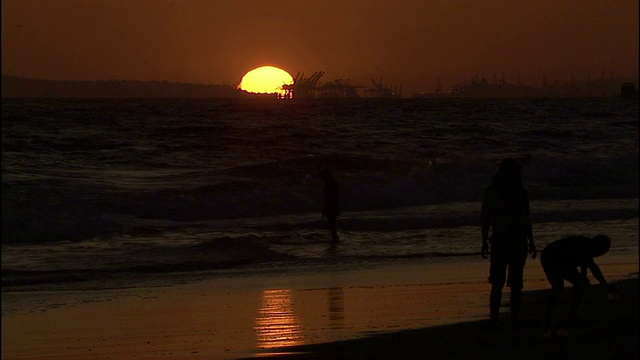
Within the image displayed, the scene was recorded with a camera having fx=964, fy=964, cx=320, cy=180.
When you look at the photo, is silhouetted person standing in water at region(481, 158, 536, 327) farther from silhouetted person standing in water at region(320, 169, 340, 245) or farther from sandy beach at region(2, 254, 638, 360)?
silhouetted person standing in water at region(320, 169, 340, 245)

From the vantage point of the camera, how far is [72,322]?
9844 millimetres

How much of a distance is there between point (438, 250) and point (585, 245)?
7794mm

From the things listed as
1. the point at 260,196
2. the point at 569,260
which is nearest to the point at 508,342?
the point at 569,260

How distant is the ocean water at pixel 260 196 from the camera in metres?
15.4

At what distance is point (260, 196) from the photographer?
1005 inches

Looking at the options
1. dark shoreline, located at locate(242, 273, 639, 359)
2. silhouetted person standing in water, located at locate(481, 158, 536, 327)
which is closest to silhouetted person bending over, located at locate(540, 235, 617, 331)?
dark shoreline, located at locate(242, 273, 639, 359)

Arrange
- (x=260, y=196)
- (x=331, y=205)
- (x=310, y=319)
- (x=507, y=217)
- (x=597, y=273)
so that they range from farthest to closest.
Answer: (x=260, y=196) → (x=331, y=205) → (x=310, y=319) → (x=507, y=217) → (x=597, y=273)

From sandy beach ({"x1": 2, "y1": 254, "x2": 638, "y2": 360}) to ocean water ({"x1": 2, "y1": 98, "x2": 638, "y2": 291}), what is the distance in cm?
155

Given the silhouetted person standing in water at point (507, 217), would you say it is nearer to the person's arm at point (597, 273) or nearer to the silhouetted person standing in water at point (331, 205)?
the person's arm at point (597, 273)

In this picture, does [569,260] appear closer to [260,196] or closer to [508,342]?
[508,342]

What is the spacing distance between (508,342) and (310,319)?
95.3 inches

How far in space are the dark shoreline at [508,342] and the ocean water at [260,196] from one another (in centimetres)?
523

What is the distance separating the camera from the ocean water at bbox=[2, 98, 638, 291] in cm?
1535

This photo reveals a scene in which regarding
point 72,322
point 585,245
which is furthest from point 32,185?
point 585,245
